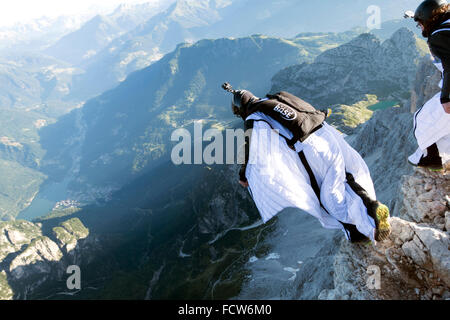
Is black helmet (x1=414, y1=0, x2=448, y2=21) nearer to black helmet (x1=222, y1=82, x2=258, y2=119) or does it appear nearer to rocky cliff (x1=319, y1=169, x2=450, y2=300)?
black helmet (x1=222, y1=82, x2=258, y2=119)

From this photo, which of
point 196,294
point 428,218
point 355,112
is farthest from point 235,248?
point 355,112

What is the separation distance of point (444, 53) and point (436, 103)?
1.74 m

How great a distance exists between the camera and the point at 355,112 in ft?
537

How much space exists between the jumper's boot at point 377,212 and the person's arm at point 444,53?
3173mm

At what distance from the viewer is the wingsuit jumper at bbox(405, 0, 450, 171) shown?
6.61 metres

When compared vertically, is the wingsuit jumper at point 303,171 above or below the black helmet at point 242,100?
below

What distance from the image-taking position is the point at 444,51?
664cm

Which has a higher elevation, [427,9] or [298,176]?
[427,9]

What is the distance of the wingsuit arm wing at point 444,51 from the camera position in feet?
21.3

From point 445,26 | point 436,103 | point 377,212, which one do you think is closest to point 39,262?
point 377,212

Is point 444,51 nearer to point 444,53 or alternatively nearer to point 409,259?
point 444,53

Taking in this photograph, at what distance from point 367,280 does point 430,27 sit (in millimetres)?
7155

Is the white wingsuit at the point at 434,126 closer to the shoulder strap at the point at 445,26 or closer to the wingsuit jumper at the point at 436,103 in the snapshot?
the wingsuit jumper at the point at 436,103
